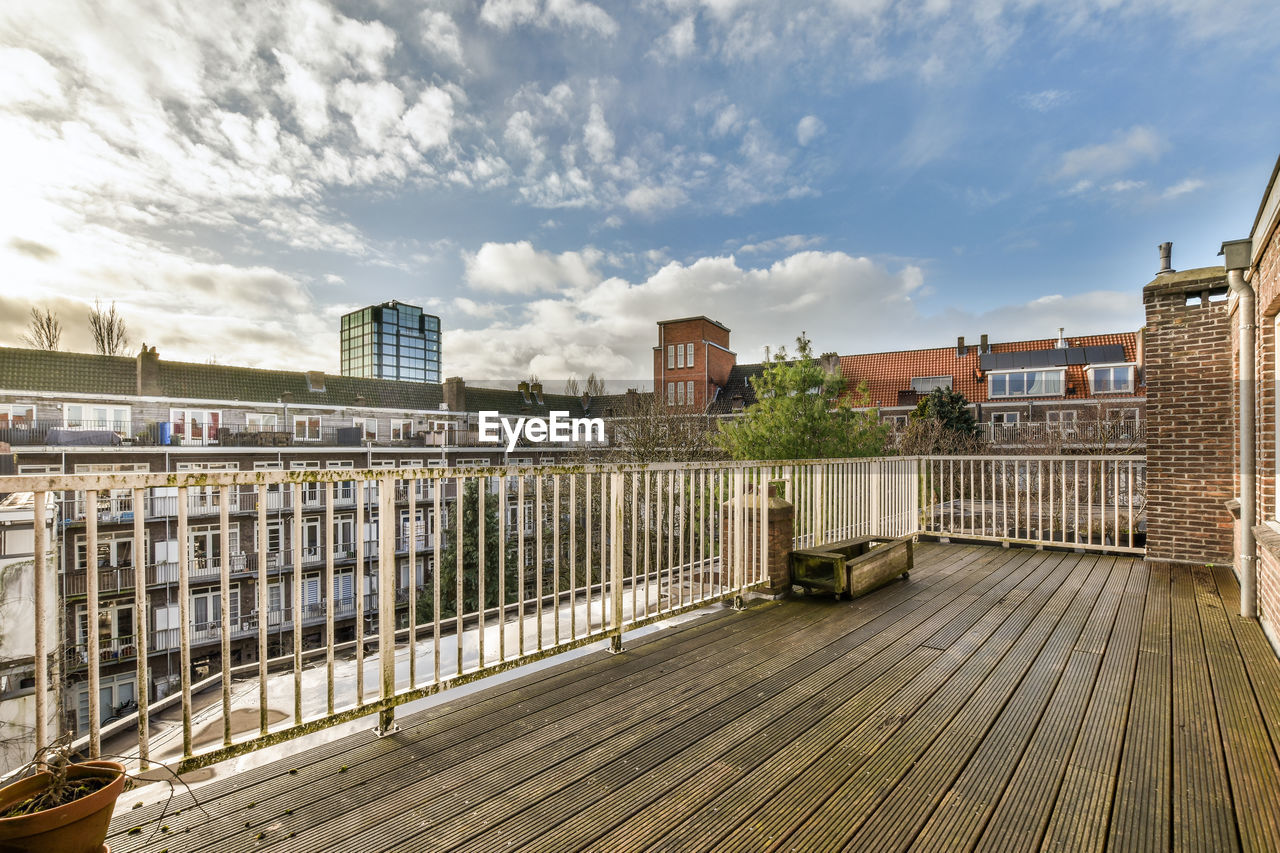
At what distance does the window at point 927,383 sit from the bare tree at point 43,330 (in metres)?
38.4

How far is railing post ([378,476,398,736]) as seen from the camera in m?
2.13

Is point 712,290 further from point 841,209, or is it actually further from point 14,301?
point 14,301

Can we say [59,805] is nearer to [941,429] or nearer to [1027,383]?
[941,429]

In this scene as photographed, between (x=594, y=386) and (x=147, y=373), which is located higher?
(x=594, y=386)

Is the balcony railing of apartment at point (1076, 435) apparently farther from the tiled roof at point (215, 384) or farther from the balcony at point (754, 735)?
the tiled roof at point (215, 384)

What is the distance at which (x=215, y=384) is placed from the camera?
77.1 feet

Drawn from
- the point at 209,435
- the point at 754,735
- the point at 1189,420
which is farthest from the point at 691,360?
the point at 754,735

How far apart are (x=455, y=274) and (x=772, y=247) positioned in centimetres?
1604

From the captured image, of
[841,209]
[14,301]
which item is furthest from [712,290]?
[14,301]

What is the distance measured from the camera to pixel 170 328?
24672 millimetres

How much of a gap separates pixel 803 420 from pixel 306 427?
900 inches

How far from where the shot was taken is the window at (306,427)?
24.2 meters

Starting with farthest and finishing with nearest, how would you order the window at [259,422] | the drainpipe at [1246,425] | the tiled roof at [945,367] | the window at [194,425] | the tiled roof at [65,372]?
the tiled roof at [945,367] → the window at [259,422] → the window at [194,425] → the tiled roof at [65,372] → the drainpipe at [1246,425]

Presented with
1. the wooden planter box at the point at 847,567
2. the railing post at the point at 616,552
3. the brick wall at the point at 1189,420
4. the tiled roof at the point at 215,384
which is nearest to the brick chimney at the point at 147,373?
the tiled roof at the point at 215,384
